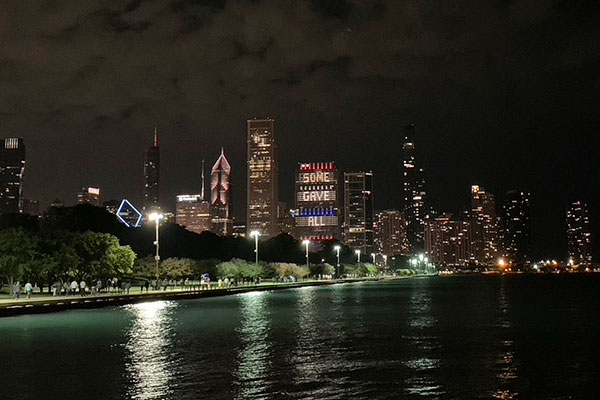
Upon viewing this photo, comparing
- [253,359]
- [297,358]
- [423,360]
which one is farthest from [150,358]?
[423,360]

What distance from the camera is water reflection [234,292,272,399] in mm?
15234

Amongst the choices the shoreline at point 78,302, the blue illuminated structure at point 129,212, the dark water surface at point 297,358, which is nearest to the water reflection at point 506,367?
the dark water surface at point 297,358

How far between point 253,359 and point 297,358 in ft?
4.58

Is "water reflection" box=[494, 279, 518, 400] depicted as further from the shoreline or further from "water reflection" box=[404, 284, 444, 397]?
the shoreline

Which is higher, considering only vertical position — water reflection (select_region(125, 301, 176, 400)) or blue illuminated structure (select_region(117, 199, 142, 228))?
blue illuminated structure (select_region(117, 199, 142, 228))

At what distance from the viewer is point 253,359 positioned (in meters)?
20.1

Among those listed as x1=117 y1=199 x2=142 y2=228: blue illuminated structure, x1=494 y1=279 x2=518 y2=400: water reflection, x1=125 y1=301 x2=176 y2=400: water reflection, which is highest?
x1=117 y1=199 x2=142 y2=228: blue illuminated structure

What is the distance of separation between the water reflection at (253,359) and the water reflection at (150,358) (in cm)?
182

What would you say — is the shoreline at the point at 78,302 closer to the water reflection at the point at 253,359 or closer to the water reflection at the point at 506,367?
the water reflection at the point at 253,359

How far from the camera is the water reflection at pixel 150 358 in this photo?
15156mm

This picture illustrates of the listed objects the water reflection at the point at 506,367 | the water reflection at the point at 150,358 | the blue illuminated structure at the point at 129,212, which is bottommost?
the water reflection at the point at 506,367

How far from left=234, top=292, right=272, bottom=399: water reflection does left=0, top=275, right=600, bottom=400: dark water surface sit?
37mm

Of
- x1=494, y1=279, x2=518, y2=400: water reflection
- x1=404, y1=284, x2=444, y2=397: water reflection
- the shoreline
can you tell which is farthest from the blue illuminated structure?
x1=494, y1=279, x2=518, y2=400: water reflection

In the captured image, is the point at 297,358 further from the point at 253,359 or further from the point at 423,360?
the point at 423,360
